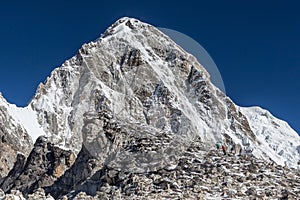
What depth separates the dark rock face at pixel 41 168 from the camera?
130m

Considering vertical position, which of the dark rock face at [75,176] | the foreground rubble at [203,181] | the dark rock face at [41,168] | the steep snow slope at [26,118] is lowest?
the foreground rubble at [203,181]

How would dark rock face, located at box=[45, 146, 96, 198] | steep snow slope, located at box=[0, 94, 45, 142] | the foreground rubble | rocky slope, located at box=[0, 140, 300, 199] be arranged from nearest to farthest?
1. the foreground rubble
2. rocky slope, located at box=[0, 140, 300, 199]
3. dark rock face, located at box=[45, 146, 96, 198]
4. steep snow slope, located at box=[0, 94, 45, 142]

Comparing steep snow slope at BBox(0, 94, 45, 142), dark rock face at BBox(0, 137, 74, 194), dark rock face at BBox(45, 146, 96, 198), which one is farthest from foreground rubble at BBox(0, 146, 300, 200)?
steep snow slope at BBox(0, 94, 45, 142)

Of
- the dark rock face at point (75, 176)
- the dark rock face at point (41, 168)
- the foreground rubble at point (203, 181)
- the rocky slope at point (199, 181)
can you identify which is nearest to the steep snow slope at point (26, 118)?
the dark rock face at point (41, 168)

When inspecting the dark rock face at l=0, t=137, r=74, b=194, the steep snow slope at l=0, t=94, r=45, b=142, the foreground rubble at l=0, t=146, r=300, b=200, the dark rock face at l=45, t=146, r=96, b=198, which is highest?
the steep snow slope at l=0, t=94, r=45, b=142

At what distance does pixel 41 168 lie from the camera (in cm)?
13675

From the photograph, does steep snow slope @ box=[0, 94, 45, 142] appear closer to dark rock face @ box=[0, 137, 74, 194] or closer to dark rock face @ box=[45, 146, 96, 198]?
dark rock face @ box=[0, 137, 74, 194]

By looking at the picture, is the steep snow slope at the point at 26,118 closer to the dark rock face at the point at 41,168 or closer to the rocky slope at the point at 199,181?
the dark rock face at the point at 41,168

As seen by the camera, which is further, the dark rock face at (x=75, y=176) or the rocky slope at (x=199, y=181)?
the dark rock face at (x=75, y=176)

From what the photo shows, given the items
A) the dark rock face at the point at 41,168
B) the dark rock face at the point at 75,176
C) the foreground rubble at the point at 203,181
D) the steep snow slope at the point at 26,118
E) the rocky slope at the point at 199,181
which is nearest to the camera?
the foreground rubble at the point at 203,181

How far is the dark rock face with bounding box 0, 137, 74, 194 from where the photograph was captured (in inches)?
5123

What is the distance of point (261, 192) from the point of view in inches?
3078

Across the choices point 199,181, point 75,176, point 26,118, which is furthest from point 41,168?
point 199,181

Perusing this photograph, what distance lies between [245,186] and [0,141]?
10538 centimetres
